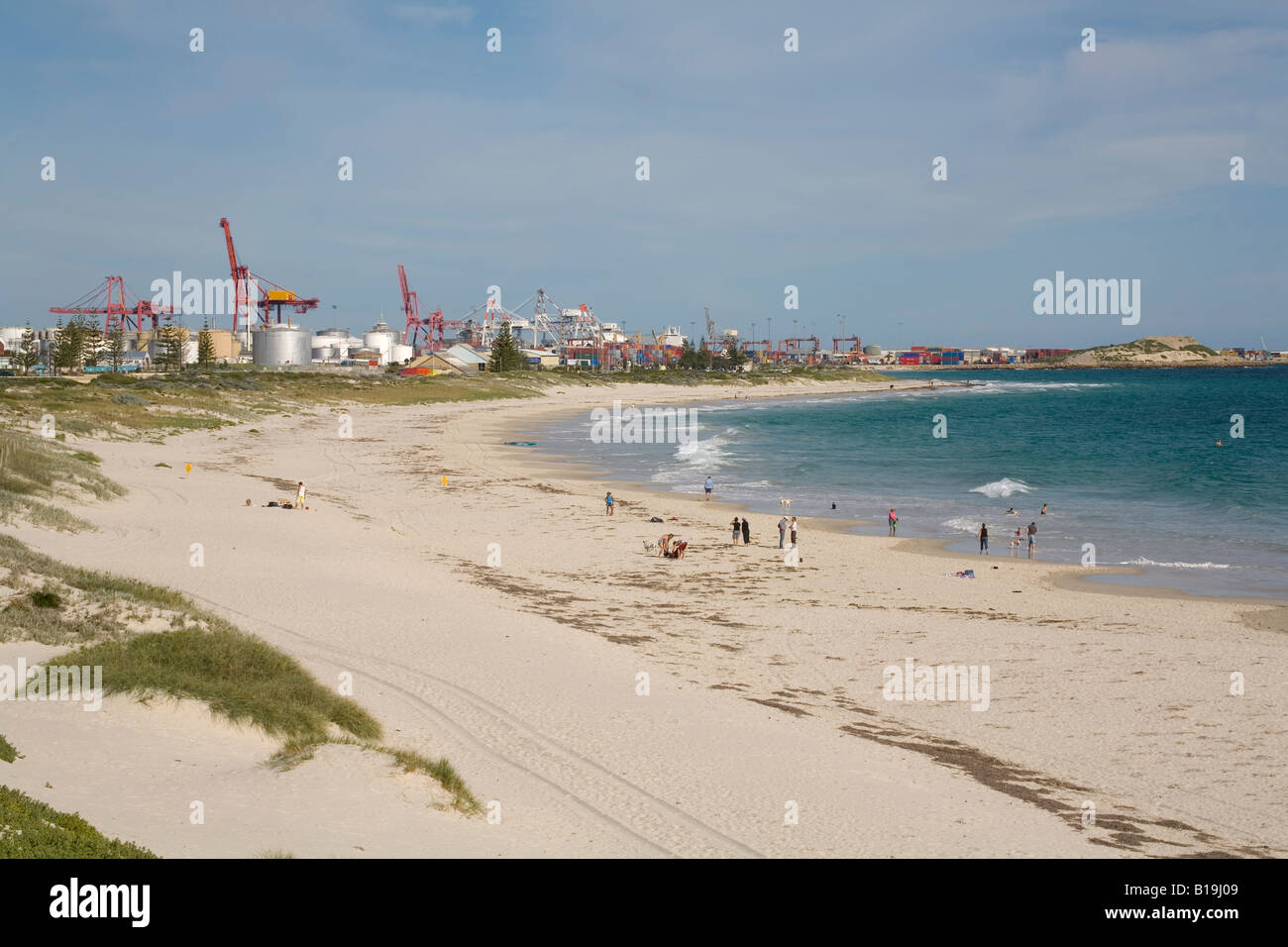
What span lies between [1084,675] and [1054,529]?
17374 mm

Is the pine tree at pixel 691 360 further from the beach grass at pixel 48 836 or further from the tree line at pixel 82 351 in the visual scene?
the beach grass at pixel 48 836

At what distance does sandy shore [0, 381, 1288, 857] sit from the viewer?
9492 mm

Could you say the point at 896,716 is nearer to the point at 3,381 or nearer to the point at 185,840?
the point at 185,840

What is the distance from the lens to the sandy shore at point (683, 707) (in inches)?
374

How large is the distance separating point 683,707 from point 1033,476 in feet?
123

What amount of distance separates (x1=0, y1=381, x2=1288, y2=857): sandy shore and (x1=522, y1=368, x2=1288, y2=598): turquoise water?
5046 millimetres

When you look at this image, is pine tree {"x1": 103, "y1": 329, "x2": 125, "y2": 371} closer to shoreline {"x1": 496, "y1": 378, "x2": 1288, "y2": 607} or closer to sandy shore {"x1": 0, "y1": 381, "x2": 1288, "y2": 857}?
shoreline {"x1": 496, "y1": 378, "x2": 1288, "y2": 607}

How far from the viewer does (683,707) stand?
13.7 m

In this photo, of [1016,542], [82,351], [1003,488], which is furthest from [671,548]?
[82,351]

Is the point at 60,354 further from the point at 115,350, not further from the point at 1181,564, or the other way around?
the point at 1181,564

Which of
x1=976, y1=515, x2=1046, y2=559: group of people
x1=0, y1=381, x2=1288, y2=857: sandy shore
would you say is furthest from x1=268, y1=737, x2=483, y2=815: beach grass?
x1=976, y1=515, x2=1046, y2=559: group of people
